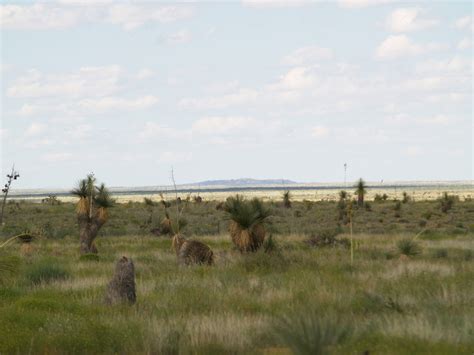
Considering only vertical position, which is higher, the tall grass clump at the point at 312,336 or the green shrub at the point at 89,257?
the tall grass clump at the point at 312,336

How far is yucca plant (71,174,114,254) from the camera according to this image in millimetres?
23953

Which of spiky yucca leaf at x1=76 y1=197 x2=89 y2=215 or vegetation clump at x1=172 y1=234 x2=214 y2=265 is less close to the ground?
spiky yucca leaf at x1=76 y1=197 x2=89 y2=215

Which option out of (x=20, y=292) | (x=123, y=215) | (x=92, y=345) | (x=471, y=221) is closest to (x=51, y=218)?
(x=123, y=215)

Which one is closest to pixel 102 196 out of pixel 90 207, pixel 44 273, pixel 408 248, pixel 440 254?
pixel 90 207

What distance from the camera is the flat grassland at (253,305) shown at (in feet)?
29.0

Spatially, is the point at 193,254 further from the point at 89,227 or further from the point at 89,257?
the point at 89,227

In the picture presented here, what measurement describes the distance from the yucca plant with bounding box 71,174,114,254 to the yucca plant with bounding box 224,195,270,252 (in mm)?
4995

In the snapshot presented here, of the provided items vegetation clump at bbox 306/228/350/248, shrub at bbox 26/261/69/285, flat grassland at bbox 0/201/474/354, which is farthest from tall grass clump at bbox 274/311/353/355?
vegetation clump at bbox 306/228/350/248

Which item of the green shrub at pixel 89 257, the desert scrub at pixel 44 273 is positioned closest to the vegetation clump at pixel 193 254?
the desert scrub at pixel 44 273

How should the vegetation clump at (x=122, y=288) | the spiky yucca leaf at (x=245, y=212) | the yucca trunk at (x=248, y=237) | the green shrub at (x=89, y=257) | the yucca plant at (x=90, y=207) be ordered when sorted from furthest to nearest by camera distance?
the yucca plant at (x=90, y=207) → the green shrub at (x=89, y=257) → the yucca trunk at (x=248, y=237) → the spiky yucca leaf at (x=245, y=212) → the vegetation clump at (x=122, y=288)

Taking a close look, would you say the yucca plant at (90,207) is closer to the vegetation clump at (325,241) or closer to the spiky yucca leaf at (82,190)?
the spiky yucca leaf at (82,190)

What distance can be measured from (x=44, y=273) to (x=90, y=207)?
23.7 feet

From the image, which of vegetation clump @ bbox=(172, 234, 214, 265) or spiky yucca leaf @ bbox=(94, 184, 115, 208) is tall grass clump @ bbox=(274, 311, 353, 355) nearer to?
vegetation clump @ bbox=(172, 234, 214, 265)

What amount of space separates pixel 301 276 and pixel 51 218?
1558 inches
